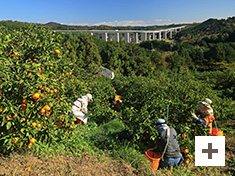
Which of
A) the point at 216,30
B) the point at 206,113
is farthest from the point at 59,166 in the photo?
the point at 216,30

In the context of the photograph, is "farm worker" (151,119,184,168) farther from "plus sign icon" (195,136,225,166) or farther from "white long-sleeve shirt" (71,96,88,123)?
"white long-sleeve shirt" (71,96,88,123)

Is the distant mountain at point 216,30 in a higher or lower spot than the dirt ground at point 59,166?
higher

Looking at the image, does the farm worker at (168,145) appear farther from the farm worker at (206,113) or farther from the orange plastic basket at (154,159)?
the farm worker at (206,113)

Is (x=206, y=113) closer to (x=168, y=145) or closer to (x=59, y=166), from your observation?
(x=168, y=145)

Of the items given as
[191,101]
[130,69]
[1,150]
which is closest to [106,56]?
[130,69]

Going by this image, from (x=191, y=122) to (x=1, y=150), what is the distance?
14.2 feet

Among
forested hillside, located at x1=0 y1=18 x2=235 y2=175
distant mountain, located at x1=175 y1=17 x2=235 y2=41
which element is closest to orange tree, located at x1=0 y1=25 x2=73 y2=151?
forested hillside, located at x1=0 y1=18 x2=235 y2=175

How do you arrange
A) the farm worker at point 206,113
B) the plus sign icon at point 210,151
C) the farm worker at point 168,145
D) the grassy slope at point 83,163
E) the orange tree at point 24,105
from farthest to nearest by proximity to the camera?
the farm worker at point 206,113 → the plus sign icon at point 210,151 → the farm worker at point 168,145 → the grassy slope at point 83,163 → the orange tree at point 24,105

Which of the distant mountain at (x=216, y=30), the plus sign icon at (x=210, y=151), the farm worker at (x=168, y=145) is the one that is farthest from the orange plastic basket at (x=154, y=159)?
the distant mountain at (x=216, y=30)

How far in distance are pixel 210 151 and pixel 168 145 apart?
96 centimetres

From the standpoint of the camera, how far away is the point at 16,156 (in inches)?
147

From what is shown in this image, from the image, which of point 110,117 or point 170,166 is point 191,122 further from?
point 110,117

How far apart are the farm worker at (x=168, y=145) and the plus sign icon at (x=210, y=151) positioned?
1.76ft

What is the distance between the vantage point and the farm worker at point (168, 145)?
426 centimetres
